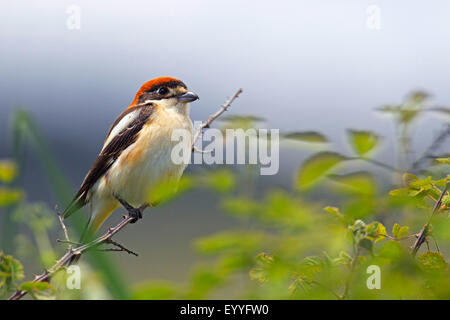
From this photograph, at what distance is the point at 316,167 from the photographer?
0.75m

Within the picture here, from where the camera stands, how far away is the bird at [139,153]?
3.02 m

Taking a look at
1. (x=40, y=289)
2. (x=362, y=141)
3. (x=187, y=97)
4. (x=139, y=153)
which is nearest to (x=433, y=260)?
(x=362, y=141)

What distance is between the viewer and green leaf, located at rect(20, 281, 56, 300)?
1.04m

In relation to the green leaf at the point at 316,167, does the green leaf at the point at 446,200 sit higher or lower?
lower

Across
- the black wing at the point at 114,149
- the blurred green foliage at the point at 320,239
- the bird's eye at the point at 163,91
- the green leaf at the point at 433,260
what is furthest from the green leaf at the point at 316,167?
the bird's eye at the point at 163,91

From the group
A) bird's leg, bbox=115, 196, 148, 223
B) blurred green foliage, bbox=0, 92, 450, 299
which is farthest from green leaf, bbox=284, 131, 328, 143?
bird's leg, bbox=115, 196, 148, 223

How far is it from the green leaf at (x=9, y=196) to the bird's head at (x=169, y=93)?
2232mm

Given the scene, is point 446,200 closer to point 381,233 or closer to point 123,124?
point 381,233

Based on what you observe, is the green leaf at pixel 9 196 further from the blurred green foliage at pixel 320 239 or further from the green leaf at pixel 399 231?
the green leaf at pixel 399 231

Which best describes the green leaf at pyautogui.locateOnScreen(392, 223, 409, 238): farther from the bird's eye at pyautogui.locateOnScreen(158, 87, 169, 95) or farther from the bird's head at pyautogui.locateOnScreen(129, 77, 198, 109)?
the bird's eye at pyautogui.locateOnScreen(158, 87, 169, 95)

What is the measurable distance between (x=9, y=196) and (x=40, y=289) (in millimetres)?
195

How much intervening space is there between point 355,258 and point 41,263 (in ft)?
2.61
